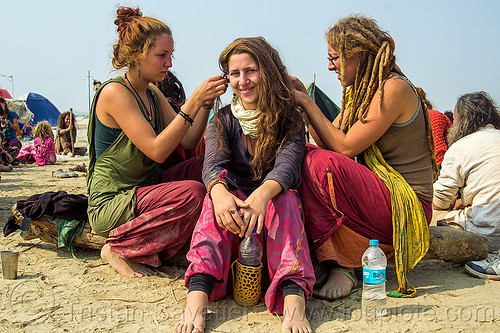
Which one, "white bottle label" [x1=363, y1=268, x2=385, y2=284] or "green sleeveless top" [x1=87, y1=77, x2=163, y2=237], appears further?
"green sleeveless top" [x1=87, y1=77, x2=163, y2=237]

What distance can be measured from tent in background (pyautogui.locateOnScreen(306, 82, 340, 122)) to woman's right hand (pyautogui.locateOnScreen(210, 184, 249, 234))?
249 inches

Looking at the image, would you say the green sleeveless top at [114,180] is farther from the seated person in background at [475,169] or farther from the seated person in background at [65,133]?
the seated person in background at [65,133]

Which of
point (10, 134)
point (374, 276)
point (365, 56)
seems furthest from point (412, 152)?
point (10, 134)

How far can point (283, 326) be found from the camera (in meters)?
2.38

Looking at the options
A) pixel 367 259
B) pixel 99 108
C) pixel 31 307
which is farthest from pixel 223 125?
pixel 31 307

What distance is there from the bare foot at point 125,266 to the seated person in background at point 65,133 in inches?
448

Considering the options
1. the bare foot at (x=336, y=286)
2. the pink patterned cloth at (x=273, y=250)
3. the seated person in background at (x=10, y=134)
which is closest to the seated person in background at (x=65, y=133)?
the seated person in background at (x=10, y=134)

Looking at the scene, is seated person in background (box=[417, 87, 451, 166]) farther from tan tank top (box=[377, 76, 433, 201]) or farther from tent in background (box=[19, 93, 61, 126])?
tent in background (box=[19, 93, 61, 126])

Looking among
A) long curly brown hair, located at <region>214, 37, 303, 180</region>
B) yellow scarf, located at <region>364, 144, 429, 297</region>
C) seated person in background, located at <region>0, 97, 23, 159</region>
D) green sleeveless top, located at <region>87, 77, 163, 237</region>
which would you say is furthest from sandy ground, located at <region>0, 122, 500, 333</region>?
seated person in background, located at <region>0, 97, 23, 159</region>

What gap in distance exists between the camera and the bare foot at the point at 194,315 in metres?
2.34

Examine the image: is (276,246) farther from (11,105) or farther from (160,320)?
(11,105)

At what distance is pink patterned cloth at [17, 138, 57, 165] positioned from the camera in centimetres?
1171

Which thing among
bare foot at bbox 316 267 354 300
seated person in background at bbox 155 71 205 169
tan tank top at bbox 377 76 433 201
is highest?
seated person in background at bbox 155 71 205 169

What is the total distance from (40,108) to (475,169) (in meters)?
29.5
